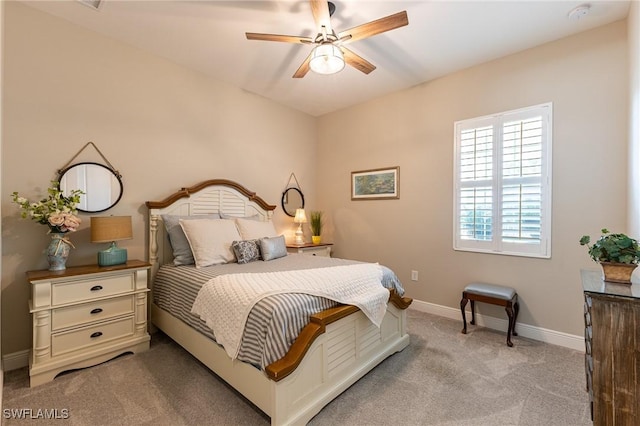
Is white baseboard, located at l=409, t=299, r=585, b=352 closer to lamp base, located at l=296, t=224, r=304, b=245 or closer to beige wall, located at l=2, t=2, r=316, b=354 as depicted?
lamp base, located at l=296, t=224, r=304, b=245

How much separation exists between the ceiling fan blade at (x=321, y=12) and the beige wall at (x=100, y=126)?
1954mm

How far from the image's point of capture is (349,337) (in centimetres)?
202

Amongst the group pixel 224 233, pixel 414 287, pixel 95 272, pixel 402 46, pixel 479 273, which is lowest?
pixel 414 287

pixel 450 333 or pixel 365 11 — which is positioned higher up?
pixel 365 11

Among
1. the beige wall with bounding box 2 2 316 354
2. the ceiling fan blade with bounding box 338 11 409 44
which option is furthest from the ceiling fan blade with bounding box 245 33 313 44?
the beige wall with bounding box 2 2 316 354

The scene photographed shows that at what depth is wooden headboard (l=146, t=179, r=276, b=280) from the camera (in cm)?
296

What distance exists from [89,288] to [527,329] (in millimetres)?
3984

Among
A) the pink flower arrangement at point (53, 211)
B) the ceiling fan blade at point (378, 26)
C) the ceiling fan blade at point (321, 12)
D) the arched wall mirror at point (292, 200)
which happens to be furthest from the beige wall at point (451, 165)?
the pink flower arrangement at point (53, 211)

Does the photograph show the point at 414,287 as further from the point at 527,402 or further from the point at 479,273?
the point at 527,402

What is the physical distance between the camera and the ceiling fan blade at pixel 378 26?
189cm

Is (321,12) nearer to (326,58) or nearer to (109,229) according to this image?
(326,58)

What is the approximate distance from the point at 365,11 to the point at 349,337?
255cm

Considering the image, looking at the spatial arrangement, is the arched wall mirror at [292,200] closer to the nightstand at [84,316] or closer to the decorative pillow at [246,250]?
the decorative pillow at [246,250]

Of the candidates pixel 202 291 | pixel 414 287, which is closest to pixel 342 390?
pixel 202 291
